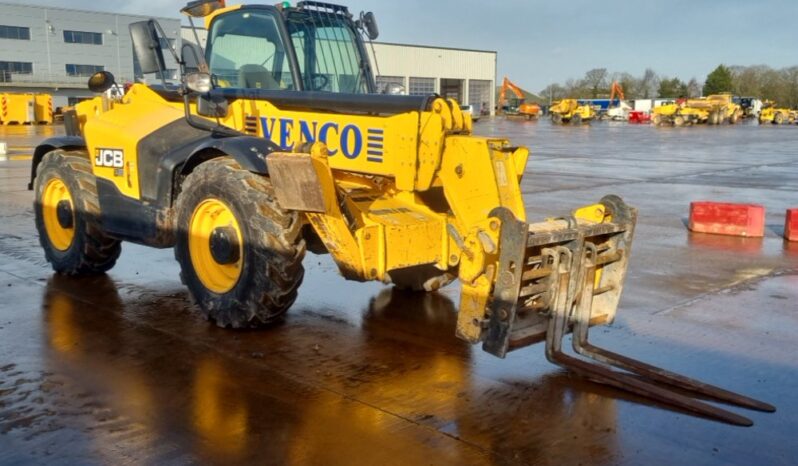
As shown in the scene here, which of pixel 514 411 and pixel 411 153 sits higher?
pixel 411 153

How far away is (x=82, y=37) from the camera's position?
6356cm

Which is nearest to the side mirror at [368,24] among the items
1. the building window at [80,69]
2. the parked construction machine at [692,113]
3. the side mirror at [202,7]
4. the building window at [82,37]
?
the side mirror at [202,7]

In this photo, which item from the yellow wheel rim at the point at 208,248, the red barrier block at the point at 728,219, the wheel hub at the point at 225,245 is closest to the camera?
the wheel hub at the point at 225,245

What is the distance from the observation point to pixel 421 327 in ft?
20.0

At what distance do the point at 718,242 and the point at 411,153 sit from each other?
614cm

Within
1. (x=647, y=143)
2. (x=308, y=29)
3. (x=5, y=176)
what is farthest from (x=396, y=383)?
(x=647, y=143)

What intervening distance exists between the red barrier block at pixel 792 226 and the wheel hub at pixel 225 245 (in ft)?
24.3

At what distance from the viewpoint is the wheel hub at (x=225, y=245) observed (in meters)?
5.69

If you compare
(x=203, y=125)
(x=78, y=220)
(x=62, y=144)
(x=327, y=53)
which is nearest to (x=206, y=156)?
(x=203, y=125)

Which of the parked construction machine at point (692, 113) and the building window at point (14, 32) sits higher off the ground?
the building window at point (14, 32)

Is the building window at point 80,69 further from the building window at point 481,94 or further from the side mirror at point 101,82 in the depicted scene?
the side mirror at point 101,82

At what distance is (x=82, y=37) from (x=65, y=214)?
62373 mm

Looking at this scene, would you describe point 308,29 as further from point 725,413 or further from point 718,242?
point 718,242

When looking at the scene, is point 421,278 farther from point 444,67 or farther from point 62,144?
point 444,67
